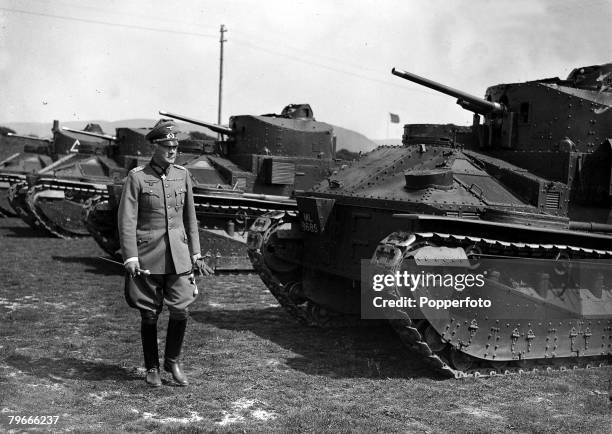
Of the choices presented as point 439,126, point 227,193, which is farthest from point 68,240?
point 439,126

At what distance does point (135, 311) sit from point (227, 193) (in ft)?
15.7

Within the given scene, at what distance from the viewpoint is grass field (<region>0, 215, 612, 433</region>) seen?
18.4 feet

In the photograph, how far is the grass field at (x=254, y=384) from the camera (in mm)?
5598

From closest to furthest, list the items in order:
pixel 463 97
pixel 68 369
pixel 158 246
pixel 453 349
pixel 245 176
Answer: pixel 158 246 < pixel 68 369 < pixel 453 349 < pixel 463 97 < pixel 245 176

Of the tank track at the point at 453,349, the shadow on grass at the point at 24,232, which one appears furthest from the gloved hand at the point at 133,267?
the shadow on grass at the point at 24,232

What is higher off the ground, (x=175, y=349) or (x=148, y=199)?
(x=148, y=199)

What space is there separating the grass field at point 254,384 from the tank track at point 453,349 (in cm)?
19

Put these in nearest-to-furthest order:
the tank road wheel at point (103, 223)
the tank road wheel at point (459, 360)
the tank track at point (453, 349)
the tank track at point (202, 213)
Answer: the tank track at point (453, 349) → the tank road wheel at point (459, 360) → the tank track at point (202, 213) → the tank road wheel at point (103, 223)

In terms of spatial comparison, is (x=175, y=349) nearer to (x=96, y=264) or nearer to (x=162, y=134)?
(x=162, y=134)

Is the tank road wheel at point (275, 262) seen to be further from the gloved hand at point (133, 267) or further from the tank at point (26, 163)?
the tank at point (26, 163)

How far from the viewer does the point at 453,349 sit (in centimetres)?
727

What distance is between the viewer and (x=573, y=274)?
8.05 m

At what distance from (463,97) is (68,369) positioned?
5.78 meters

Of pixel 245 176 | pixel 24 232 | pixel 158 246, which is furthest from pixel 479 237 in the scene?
pixel 24 232
